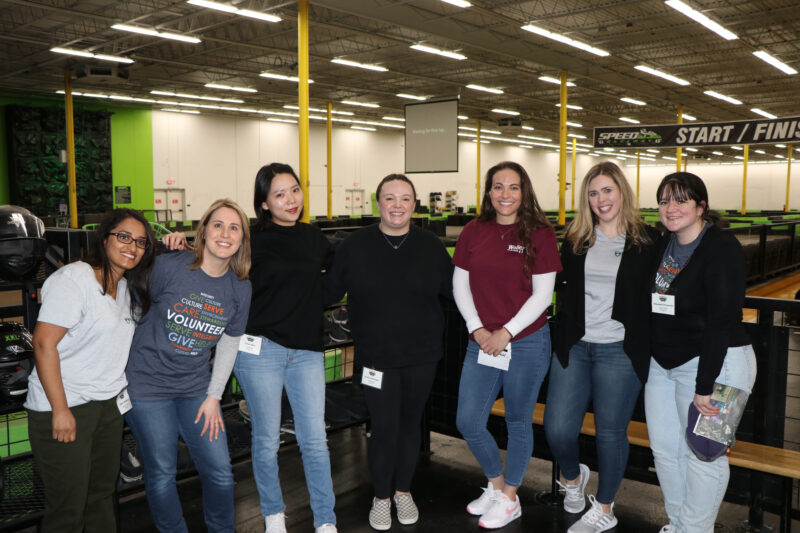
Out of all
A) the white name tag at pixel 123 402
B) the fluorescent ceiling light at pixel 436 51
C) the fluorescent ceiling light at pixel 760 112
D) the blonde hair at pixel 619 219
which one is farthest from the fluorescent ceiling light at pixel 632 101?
the white name tag at pixel 123 402

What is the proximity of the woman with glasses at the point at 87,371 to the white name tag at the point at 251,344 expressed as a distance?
444 mm

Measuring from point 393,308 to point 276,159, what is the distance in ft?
73.4

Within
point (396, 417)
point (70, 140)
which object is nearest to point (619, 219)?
point (396, 417)

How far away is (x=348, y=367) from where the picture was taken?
17.6 feet

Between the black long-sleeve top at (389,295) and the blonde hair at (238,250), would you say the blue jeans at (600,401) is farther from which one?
the blonde hair at (238,250)

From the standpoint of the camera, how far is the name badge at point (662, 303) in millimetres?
2342

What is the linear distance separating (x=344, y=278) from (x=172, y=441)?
3.10 ft

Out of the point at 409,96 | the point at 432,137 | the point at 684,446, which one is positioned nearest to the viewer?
the point at 684,446

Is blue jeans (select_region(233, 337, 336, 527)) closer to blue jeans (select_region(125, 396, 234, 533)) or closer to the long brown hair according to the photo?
blue jeans (select_region(125, 396, 234, 533))

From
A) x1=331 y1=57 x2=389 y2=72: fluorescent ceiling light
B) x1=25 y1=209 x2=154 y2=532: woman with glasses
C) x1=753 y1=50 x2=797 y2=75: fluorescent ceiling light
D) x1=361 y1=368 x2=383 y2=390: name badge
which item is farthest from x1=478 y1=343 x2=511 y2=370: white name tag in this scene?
x1=753 y1=50 x2=797 y2=75: fluorescent ceiling light

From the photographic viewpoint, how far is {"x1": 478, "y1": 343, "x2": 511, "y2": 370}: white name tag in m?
2.62

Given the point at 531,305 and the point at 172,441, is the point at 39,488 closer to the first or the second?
the point at 172,441

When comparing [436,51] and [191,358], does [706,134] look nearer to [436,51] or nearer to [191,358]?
[436,51]

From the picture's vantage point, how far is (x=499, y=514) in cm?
287
